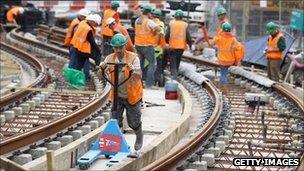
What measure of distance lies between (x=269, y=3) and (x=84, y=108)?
12.8 m

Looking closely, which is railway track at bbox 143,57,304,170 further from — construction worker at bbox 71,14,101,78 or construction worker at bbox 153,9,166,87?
construction worker at bbox 71,14,101,78

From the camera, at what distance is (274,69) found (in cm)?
1794

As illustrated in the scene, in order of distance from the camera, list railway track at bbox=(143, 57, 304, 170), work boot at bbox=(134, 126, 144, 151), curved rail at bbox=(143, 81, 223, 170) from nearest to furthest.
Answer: curved rail at bbox=(143, 81, 223, 170), railway track at bbox=(143, 57, 304, 170), work boot at bbox=(134, 126, 144, 151)

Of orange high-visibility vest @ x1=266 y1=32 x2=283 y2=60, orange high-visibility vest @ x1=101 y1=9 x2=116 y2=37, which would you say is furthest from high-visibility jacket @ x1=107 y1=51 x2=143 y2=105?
orange high-visibility vest @ x1=266 y1=32 x2=283 y2=60

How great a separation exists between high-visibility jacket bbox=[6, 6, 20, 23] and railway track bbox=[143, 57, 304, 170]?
58.6 ft

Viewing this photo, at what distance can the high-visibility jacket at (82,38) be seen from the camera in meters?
14.6

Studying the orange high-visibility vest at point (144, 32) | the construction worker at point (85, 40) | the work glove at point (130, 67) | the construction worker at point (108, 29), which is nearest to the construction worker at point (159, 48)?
the orange high-visibility vest at point (144, 32)

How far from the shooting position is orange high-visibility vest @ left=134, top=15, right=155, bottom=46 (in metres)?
15.8

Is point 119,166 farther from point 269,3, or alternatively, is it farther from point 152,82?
point 269,3

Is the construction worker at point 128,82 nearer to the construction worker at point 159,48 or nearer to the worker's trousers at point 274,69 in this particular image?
the construction worker at point 159,48

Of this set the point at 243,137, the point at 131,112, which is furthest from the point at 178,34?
the point at 131,112

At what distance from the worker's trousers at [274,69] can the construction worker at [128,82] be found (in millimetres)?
8487

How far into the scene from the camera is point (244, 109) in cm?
1418

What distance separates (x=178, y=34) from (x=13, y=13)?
16.5 m
